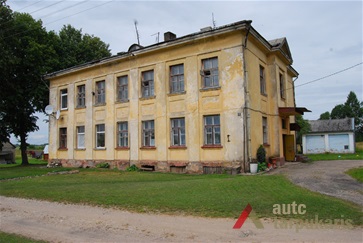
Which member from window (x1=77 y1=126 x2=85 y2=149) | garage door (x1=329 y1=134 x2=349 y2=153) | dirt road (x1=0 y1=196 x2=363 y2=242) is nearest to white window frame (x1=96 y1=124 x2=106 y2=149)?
window (x1=77 y1=126 x2=85 y2=149)

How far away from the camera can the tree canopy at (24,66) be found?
1044 inches

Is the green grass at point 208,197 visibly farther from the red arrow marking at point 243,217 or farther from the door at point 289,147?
the door at point 289,147

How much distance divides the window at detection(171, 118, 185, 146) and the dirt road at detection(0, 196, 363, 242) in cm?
1017

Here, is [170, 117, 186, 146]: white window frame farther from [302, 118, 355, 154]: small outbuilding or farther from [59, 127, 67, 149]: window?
[302, 118, 355, 154]: small outbuilding

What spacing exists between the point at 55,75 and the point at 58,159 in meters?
7.14

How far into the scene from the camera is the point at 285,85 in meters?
23.0

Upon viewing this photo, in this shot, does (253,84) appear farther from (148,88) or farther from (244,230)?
(244,230)

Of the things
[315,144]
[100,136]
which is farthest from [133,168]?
[315,144]

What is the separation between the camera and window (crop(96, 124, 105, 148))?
23125 millimetres

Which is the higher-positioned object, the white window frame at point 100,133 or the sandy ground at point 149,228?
the white window frame at point 100,133

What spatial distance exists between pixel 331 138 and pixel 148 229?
4227cm

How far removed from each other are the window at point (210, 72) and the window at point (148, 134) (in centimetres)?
468

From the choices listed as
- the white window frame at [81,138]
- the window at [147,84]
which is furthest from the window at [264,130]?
the white window frame at [81,138]

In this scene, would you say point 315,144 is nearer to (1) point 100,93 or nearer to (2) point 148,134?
(2) point 148,134
